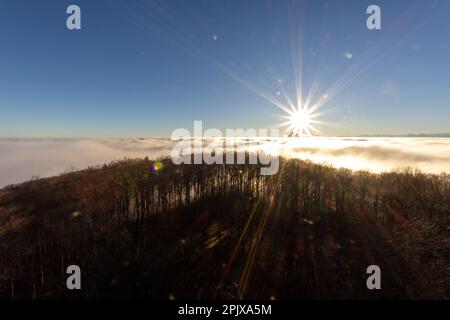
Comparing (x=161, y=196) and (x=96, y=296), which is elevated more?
(x=161, y=196)

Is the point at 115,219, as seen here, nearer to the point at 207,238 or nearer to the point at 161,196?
the point at 161,196

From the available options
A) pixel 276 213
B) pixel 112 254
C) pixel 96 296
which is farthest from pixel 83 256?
pixel 276 213

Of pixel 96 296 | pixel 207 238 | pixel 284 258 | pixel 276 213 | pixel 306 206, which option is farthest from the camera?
pixel 306 206

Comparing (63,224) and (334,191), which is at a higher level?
(334,191)

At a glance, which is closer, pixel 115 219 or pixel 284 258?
pixel 284 258
